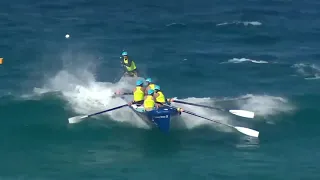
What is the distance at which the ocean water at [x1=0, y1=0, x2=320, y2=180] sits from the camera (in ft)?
→ 174

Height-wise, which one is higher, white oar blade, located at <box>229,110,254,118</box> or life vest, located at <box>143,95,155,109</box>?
life vest, located at <box>143,95,155,109</box>

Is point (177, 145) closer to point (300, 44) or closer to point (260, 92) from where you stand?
point (260, 92)

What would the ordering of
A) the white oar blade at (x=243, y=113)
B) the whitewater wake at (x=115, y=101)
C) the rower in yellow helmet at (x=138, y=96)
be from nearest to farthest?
1. the white oar blade at (x=243, y=113)
2. the rower in yellow helmet at (x=138, y=96)
3. the whitewater wake at (x=115, y=101)

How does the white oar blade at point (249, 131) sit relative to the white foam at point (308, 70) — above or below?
below

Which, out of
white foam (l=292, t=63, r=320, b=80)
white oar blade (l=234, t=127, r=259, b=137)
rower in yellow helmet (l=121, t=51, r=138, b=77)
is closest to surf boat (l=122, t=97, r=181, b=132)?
white oar blade (l=234, t=127, r=259, b=137)

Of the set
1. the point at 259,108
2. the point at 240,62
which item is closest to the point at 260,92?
the point at 259,108

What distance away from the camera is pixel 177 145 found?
5534cm

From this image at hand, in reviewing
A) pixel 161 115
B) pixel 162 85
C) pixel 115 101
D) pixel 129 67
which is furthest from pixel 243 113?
pixel 162 85

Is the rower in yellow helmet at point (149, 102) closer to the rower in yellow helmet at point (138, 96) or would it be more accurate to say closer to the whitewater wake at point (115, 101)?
the rower in yellow helmet at point (138, 96)

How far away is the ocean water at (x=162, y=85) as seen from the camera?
174ft

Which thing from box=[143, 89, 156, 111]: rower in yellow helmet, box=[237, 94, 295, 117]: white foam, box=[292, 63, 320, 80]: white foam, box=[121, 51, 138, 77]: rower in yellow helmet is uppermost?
box=[121, 51, 138, 77]: rower in yellow helmet

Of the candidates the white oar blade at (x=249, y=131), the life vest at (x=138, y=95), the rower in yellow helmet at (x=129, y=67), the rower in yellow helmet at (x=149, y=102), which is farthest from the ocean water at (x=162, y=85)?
the rower in yellow helmet at (x=149, y=102)

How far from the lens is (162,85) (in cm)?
6844

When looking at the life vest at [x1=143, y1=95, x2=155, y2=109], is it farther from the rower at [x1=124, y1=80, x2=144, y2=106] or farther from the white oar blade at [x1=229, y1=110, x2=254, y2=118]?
the white oar blade at [x1=229, y1=110, x2=254, y2=118]
